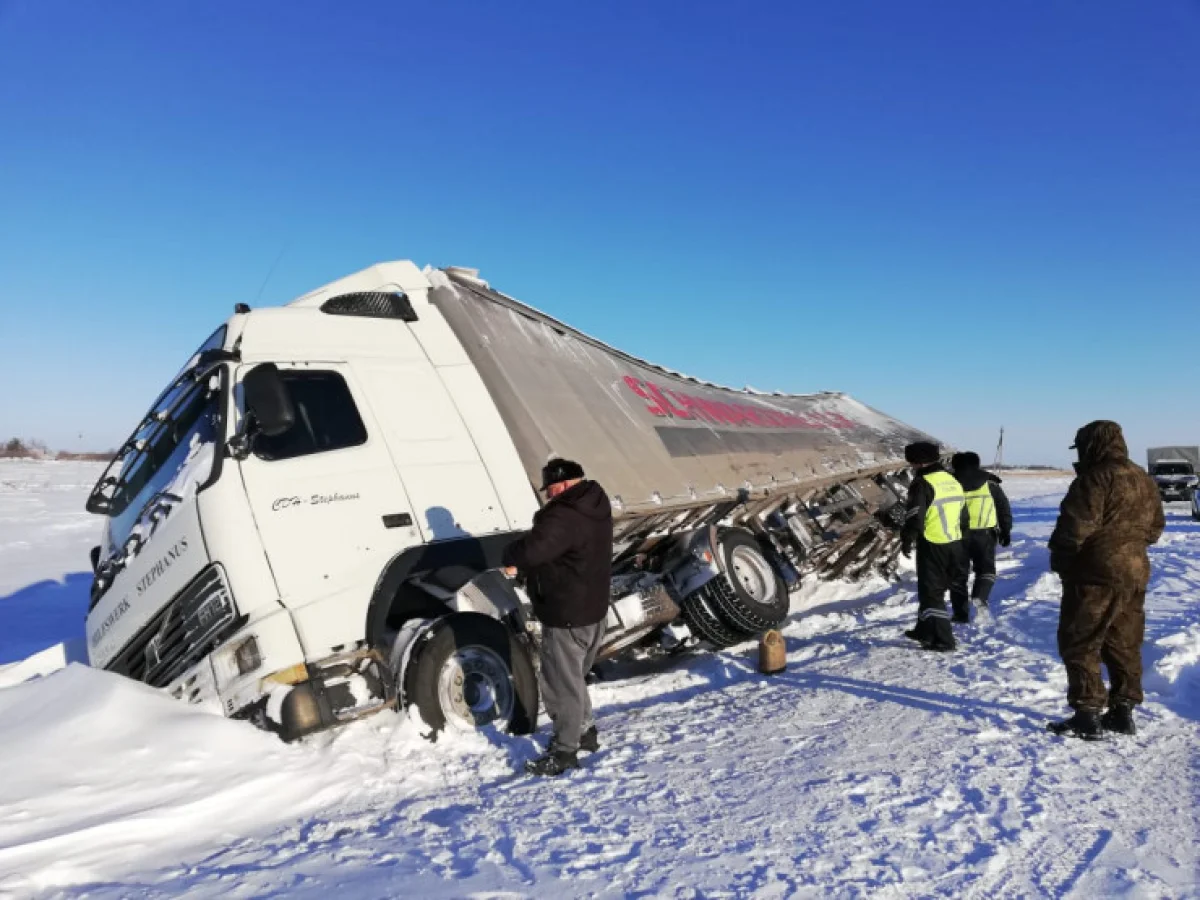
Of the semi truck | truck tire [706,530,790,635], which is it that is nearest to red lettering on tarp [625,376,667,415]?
the semi truck

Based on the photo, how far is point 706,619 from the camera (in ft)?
21.6

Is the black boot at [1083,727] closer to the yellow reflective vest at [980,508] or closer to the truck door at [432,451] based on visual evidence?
the truck door at [432,451]

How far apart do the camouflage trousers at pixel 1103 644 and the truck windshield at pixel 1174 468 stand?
25691 mm

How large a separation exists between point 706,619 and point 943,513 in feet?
Answer: 6.80

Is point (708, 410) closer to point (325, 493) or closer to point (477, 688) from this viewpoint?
point (477, 688)

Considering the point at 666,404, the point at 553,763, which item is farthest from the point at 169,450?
the point at 666,404

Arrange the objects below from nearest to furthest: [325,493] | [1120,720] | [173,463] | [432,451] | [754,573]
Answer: [1120,720]
[325,493]
[173,463]
[432,451]
[754,573]

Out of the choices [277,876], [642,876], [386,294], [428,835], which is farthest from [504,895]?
[386,294]

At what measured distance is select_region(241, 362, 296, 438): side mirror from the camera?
4305 mm

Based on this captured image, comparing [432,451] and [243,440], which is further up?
[243,440]

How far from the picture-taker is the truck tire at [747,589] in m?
6.50

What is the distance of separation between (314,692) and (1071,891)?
3.42m

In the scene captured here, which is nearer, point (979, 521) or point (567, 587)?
point (567, 587)

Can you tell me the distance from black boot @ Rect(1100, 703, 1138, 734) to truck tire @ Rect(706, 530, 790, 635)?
271 cm
